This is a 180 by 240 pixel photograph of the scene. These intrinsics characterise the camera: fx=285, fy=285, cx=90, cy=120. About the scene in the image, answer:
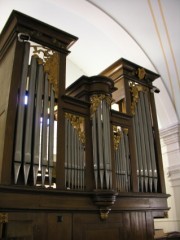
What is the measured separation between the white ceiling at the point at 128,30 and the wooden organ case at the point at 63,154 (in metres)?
1.63

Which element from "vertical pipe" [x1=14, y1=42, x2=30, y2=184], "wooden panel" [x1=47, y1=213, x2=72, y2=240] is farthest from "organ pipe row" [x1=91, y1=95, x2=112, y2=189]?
"vertical pipe" [x1=14, y1=42, x2=30, y2=184]

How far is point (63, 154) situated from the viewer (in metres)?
3.91

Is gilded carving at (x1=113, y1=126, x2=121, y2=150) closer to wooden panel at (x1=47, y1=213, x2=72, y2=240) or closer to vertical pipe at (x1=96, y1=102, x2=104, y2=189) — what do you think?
vertical pipe at (x1=96, y1=102, x2=104, y2=189)

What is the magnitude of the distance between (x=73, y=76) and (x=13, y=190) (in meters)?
5.25

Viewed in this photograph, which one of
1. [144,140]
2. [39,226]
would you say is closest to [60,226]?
[39,226]

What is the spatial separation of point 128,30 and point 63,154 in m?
3.61

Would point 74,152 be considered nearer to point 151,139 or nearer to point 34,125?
point 34,125

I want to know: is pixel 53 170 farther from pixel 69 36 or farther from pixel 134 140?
pixel 69 36

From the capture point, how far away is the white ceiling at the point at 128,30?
5.80 m

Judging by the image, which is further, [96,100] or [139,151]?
[139,151]

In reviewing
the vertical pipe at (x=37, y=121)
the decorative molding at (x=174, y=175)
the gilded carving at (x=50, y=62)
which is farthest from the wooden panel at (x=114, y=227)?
the decorative molding at (x=174, y=175)

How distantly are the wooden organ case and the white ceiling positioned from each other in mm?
1628

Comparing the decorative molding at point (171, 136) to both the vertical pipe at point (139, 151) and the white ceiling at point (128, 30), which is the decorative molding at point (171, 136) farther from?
the vertical pipe at point (139, 151)

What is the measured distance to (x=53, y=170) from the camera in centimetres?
381
